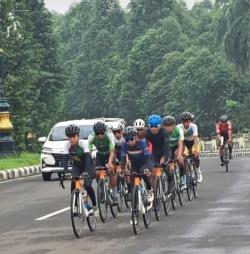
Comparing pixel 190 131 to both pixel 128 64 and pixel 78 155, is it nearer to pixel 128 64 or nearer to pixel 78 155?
pixel 78 155

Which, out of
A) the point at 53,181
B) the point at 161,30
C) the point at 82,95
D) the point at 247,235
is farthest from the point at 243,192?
the point at 82,95

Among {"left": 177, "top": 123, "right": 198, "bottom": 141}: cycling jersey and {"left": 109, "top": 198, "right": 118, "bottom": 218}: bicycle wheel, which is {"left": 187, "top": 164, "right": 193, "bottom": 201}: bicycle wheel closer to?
{"left": 177, "top": 123, "right": 198, "bottom": 141}: cycling jersey

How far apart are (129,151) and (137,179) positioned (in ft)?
2.90

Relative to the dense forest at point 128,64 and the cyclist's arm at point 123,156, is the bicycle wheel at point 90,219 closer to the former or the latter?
the cyclist's arm at point 123,156

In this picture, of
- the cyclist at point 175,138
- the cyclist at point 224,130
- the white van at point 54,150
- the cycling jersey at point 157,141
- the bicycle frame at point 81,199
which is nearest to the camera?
the bicycle frame at point 81,199

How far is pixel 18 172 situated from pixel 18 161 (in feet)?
13.7

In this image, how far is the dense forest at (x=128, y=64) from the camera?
5344 cm

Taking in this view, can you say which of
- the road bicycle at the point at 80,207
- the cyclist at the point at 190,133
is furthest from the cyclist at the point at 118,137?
the road bicycle at the point at 80,207

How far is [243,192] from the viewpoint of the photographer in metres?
19.0

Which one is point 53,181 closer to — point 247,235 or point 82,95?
point 247,235

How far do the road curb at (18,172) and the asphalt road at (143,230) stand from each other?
369 inches

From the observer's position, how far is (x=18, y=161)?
A: 34.7 m

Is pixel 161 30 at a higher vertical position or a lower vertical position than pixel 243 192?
higher

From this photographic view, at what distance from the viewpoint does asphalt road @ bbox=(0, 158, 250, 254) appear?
36.2ft
